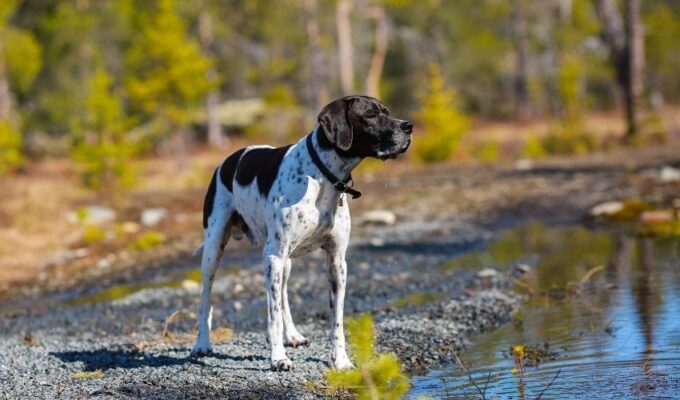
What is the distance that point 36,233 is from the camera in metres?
21.4

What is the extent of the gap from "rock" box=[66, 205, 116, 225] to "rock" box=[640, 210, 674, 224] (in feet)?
38.4

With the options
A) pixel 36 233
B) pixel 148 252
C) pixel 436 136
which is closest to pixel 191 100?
pixel 436 136

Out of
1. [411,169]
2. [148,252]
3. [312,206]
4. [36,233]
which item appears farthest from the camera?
[411,169]

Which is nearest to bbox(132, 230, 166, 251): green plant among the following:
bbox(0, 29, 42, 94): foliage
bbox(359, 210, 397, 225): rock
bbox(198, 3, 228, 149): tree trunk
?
bbox(359, 210, 397, 225): rock

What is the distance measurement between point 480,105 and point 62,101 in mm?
28855

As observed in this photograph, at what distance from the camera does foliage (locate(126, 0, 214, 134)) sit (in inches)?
1553

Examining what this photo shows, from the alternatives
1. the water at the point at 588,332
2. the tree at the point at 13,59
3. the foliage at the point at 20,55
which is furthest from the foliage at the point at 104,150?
the water at the point at 588,332

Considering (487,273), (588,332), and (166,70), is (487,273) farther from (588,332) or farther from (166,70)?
(166,70)

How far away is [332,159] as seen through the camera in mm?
7473

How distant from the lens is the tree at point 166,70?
39438 millimetres

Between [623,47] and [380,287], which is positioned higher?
[623,47]

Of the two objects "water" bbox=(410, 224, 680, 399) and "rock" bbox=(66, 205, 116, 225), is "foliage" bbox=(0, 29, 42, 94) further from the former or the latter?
"water" bbox=(410, 224, 680, 399)

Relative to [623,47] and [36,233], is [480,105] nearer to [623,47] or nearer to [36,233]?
[623,47]

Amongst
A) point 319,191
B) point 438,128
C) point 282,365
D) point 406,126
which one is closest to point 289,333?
point 282,365
